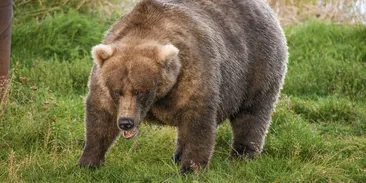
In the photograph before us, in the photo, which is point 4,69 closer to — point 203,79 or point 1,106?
point 1,106

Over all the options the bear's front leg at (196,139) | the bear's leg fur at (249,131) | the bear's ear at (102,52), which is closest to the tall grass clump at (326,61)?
the bear's leg fur at (249,131)

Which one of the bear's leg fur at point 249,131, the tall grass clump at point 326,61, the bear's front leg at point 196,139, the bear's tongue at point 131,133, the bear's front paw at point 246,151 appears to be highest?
the bear's tongue at point 131,133

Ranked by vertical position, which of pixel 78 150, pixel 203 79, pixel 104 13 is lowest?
pixel 104 13

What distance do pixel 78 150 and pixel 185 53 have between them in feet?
4.85

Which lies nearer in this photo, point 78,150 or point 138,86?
point 138,86

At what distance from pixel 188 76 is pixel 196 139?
19.6 inches

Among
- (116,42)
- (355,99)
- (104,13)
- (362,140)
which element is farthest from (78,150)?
(104,13)

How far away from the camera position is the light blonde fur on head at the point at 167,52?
17.7 ft

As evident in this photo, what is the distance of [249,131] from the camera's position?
22.5 feet

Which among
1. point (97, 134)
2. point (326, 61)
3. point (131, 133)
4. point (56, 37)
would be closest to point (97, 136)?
point (97, 134)

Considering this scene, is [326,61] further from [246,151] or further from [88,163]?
[88,163]

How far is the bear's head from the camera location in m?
5.34

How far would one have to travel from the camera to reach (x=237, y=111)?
678 cm

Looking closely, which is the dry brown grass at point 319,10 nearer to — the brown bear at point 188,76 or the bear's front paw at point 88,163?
the brown bear at point 188,76
